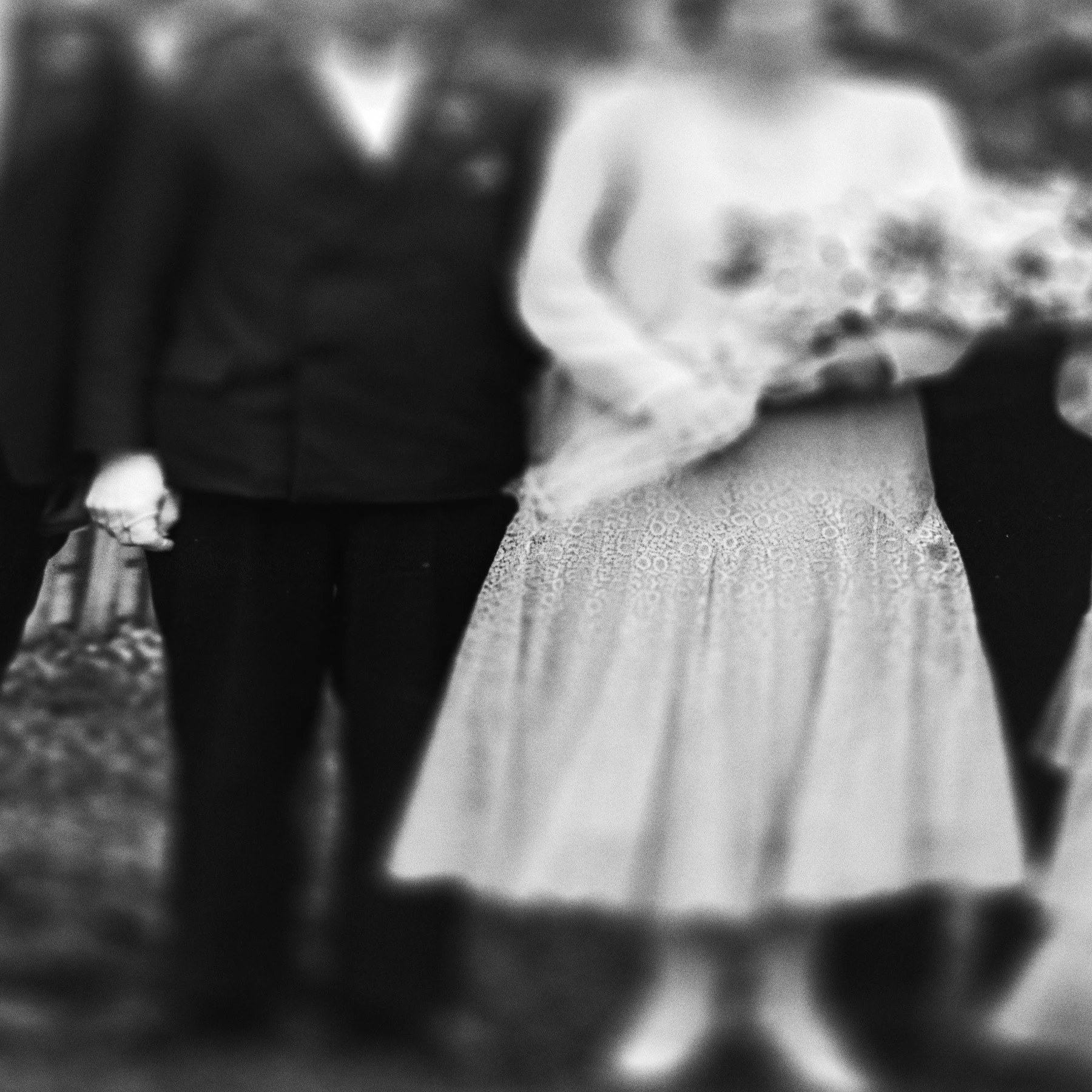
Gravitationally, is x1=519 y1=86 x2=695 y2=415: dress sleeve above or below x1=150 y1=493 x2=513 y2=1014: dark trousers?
above

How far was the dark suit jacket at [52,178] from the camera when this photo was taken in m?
2.32

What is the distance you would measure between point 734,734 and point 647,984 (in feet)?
1.27

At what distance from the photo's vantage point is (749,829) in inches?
92.0

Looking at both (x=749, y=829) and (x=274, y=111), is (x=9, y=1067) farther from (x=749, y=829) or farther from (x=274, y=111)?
(x=274, y=111)

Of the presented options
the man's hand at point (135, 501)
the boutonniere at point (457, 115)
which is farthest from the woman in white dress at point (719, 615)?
the man's hand at point (135, 501)

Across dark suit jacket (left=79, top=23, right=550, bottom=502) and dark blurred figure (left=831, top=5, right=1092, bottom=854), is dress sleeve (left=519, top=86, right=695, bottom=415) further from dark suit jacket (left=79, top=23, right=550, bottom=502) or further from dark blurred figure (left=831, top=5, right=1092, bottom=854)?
dark blurred figure (left=831, top=5, right=1092, bottom=854)

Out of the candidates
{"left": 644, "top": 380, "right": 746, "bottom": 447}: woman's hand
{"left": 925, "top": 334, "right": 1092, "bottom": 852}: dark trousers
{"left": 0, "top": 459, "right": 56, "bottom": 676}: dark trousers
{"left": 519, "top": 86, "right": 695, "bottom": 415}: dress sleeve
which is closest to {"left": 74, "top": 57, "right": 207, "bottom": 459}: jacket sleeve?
{"left": 0, "top": 459, "right": 56, "bottom": 676}: dark trousers

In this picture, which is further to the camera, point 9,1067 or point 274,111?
point 9,1067

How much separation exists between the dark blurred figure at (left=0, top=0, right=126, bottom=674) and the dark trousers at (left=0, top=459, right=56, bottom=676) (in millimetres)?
104

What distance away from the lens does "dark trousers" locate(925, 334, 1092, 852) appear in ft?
7.72

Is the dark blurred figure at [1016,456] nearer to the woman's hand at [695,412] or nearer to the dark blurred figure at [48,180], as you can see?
the woman's hand at [695,412]

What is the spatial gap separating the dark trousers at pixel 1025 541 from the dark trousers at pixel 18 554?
1238 millimetres

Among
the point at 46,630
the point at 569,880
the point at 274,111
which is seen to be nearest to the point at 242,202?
the point at 274,111

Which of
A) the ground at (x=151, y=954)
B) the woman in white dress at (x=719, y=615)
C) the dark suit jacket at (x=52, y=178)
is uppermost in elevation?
the dark suit jacket at (x=52, y=178)
